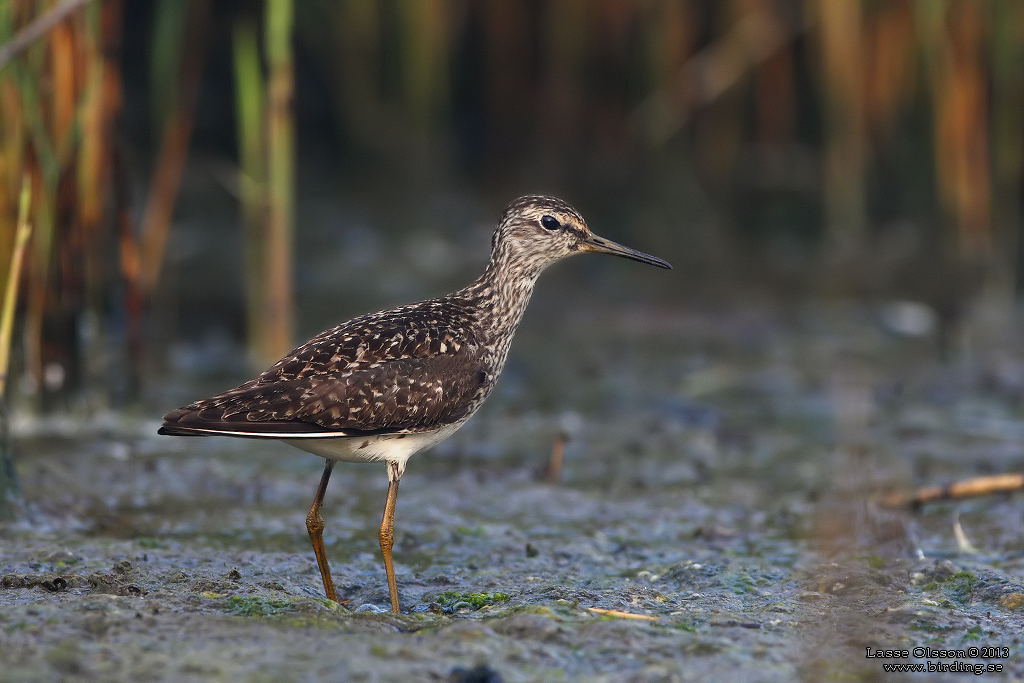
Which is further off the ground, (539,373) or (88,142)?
(88,142)

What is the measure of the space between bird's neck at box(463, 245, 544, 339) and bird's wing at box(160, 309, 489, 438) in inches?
9.5

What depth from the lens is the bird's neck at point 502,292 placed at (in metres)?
6.16

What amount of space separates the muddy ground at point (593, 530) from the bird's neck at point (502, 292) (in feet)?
3.44

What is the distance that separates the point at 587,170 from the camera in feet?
47.4

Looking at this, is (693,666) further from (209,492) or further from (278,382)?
(209,492)

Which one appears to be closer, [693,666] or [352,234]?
[693,666]

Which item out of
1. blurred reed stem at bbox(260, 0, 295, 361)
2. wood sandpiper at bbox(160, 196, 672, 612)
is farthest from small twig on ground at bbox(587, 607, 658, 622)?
blurred reed stem at bbox(260, 0, 295, 361)

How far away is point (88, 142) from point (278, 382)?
2767 millimetres

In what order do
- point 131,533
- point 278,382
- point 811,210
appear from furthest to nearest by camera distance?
1. point 811,210
2. point 131,533
3. point 278,382

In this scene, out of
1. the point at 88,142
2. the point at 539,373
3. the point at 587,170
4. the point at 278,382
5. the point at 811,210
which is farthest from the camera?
the point at 587,170

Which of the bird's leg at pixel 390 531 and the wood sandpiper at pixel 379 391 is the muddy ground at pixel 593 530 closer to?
the bird's leg at pixel 390 531

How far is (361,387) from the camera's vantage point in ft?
17.7

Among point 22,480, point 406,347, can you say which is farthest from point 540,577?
point 22,480

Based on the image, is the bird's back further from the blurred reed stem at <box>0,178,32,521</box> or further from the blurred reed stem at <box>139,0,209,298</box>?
the blurred reed stem at <box>139,0,209,298</box>
